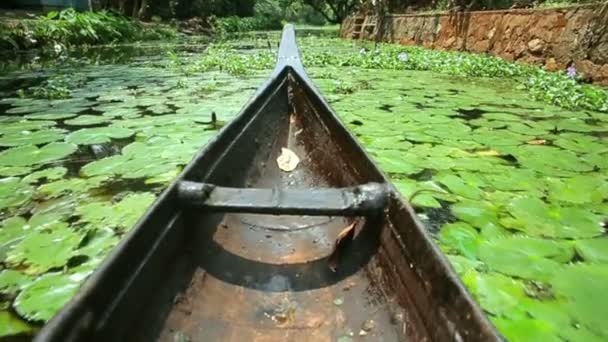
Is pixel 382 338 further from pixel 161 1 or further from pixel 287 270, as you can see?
pixel 161 1

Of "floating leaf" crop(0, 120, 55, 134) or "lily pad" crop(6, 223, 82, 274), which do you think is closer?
"lily pad" crop(6, 223, 82, 274)

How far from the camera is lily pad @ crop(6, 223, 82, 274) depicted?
1.14 meters

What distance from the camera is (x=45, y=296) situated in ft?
3.30

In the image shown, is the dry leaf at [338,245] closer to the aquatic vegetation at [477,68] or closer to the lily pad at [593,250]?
the lily pad at [593,250]

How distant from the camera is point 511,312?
3.15 ft

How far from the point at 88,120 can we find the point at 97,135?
1.51ft

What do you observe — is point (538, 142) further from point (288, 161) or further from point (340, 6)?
point (340, 6)

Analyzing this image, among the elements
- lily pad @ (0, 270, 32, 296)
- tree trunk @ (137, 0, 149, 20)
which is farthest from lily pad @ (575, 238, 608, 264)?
tree trunk @ (137, 0, 149, 20)

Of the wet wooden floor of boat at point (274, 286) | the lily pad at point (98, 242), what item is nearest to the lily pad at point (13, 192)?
the lily pad at point (98, 242)

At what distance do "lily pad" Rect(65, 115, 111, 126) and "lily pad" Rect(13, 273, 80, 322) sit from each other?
183 centimetres

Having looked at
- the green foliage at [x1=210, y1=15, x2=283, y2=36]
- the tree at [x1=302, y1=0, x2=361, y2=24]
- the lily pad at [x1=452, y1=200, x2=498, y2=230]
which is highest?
the tree at [x1=302, y1=0, x2=361, y2=24]

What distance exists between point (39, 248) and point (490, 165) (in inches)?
74.5

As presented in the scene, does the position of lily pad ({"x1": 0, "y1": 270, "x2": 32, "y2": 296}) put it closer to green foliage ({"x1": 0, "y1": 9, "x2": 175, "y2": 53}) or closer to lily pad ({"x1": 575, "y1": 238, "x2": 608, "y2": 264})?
lily pad ({"x1": 575, "y1": 238, "x2": 608, "y2": 264})

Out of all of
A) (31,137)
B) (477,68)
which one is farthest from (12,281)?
(477,68)
